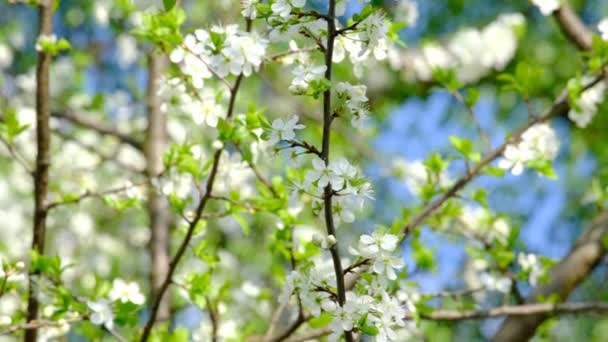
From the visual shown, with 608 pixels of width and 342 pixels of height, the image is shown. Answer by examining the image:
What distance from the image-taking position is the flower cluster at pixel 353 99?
1263 mm

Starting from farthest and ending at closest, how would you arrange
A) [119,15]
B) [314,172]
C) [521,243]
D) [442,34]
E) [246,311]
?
[442,34], [119,15], [246,311], [521,243], [314,172]

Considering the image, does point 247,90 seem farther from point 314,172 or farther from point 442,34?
point 314,172

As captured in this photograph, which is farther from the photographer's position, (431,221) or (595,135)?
(595,135)

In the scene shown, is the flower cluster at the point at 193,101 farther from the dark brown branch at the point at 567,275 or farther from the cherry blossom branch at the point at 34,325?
the dark brown branch at the point at 567,275

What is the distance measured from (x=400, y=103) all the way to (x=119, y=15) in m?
1.75

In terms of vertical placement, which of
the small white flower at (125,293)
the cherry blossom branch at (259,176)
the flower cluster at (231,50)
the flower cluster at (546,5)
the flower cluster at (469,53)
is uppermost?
the flower cluster at (469,53)

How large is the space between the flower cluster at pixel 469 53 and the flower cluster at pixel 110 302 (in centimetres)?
236

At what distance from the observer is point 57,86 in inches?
154

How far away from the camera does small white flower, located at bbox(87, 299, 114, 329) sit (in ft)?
5.70

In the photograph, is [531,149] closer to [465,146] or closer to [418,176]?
[465,146]

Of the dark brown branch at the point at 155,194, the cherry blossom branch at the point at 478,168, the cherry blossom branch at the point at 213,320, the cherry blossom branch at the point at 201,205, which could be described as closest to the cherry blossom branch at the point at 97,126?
the dark brown branch at the point at 155,194

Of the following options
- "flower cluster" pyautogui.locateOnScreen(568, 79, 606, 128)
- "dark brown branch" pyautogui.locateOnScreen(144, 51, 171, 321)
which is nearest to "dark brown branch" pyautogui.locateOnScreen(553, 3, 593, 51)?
"flower cluster" pyautogui.locateOnScreen(568, 79, 606, 128)

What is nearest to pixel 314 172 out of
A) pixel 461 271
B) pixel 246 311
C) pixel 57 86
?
pixel 246 311

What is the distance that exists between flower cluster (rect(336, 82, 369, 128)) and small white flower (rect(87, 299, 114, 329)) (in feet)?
2.55
